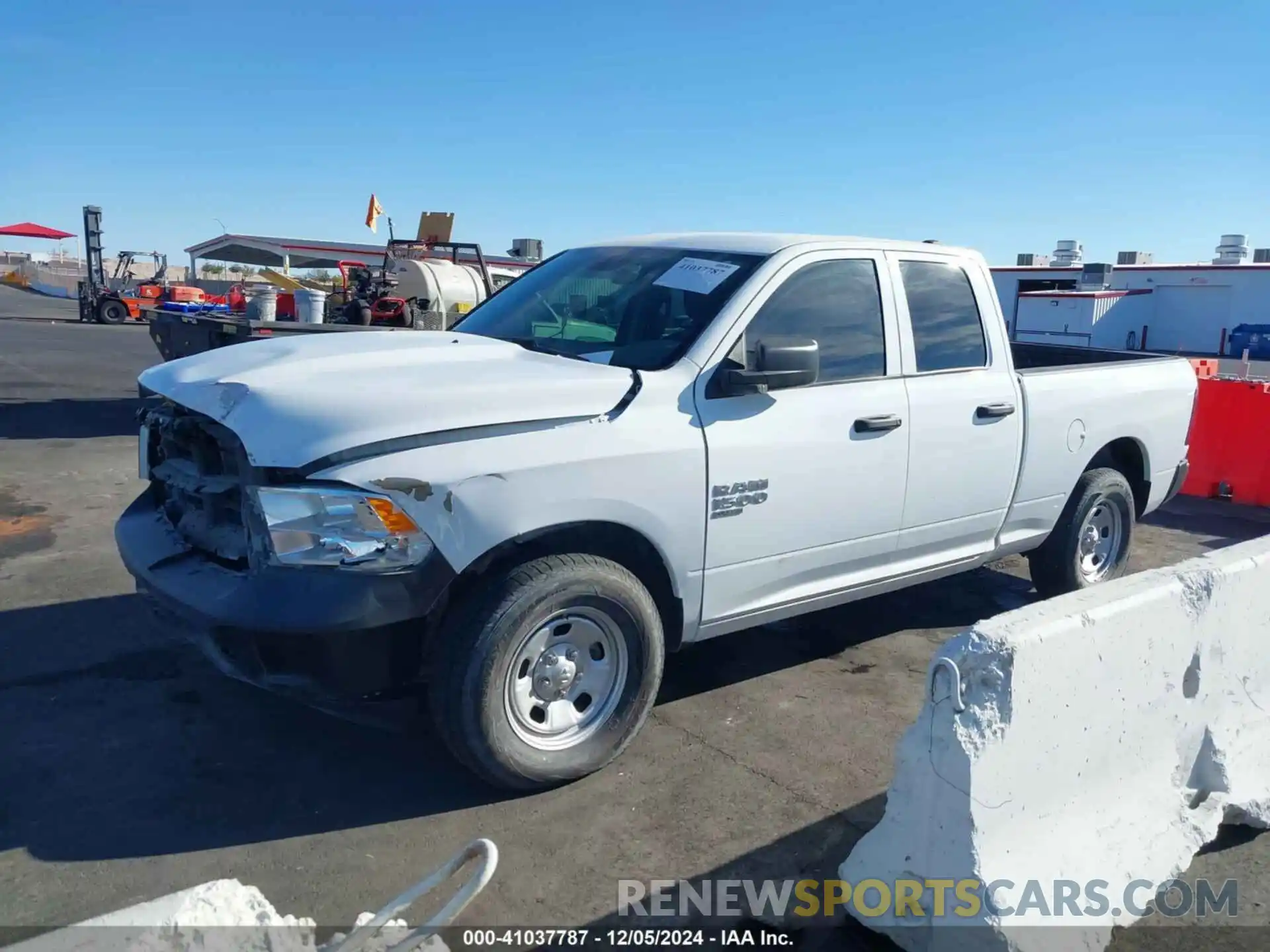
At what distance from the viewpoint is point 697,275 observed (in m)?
4.21

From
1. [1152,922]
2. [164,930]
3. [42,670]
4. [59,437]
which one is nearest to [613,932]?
[164,930]

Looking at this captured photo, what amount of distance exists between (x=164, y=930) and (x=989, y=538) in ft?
14.0

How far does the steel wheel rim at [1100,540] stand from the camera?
5801 millimetres

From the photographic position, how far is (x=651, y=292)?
4250mm

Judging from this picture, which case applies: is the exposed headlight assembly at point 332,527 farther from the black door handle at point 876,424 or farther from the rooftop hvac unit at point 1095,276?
the rooftop hvac unit at point 1095,276

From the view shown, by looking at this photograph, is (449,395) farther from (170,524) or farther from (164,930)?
(164,930)

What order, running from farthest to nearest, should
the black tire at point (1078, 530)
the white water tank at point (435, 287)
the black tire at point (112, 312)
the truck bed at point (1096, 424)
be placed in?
the black tire at point (112, 312) < the white water tank at point (435, 287) < the black tire at point (1078, 530) < the truck bed at point (1096, 424)

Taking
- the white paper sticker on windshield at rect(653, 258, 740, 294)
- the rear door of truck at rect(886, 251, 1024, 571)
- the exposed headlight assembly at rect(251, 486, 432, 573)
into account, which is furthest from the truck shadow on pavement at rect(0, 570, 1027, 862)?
the white paper sticker on windshield at rect(653, 258, 740, 294)

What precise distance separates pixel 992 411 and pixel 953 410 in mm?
295

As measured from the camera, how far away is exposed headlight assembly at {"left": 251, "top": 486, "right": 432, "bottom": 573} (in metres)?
3.09

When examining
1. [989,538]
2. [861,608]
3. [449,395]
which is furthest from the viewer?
[861,608]

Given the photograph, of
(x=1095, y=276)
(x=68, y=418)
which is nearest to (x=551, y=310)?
(x=68, y=418)

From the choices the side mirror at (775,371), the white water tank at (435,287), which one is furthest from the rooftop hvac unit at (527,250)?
the side mirror at (775,371)

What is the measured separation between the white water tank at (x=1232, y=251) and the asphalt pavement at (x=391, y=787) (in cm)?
4232
